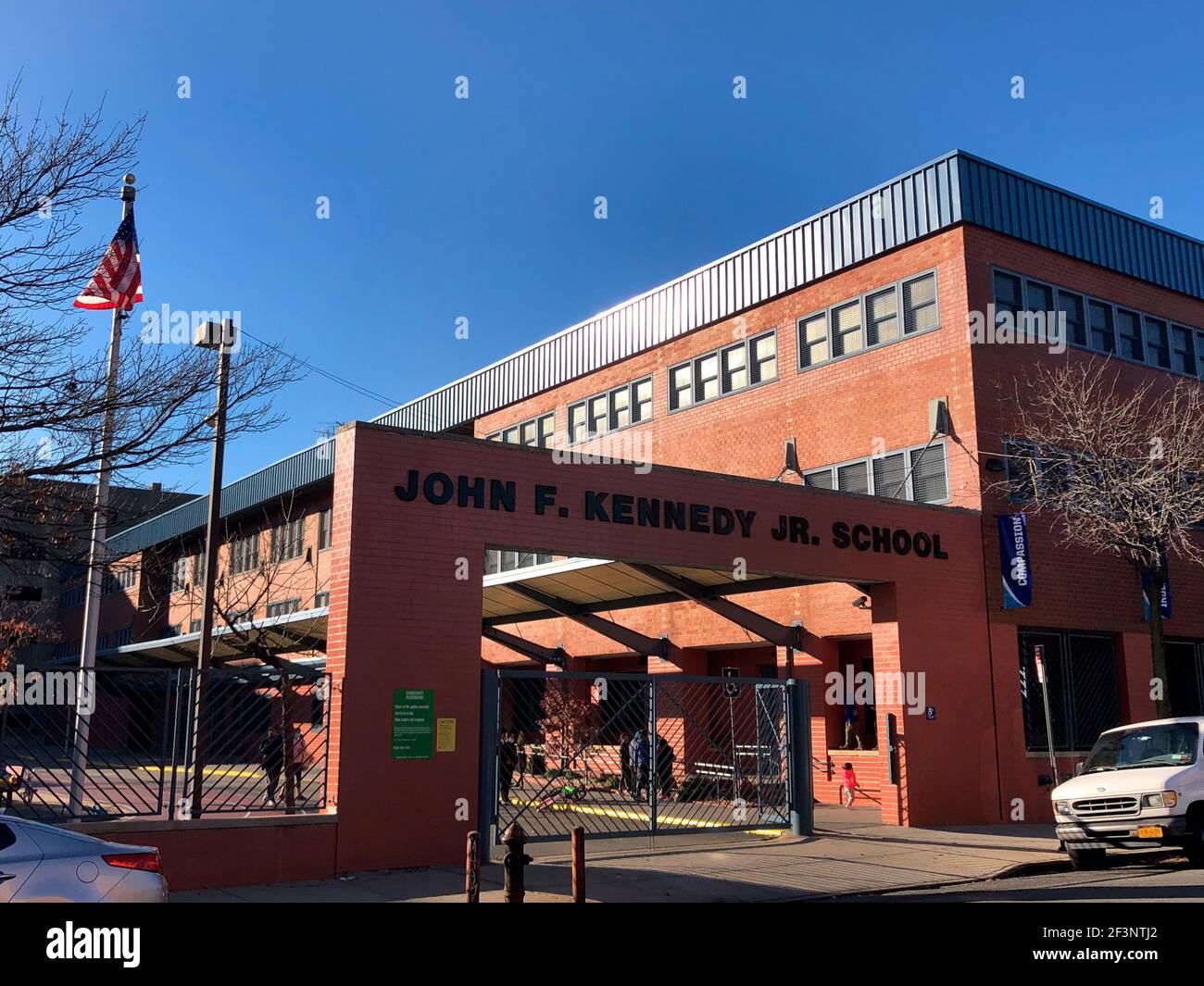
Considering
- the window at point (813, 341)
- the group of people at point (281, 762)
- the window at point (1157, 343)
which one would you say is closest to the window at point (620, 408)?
the window at point (813, 341)

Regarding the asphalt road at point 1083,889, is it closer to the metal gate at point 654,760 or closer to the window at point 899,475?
the metal gate at point 654,760

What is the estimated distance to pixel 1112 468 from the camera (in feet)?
63.6

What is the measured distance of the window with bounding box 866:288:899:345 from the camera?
21844 millimetres

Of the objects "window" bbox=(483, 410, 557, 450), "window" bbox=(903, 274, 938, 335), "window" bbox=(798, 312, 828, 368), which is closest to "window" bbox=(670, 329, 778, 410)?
"window" bbox=(798, 312, 828, 368)

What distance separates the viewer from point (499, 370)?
112ft

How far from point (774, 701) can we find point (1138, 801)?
5478 mm

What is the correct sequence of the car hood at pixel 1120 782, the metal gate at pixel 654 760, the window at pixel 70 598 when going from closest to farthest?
the car hood at pixel 1120 782
the metal gate at pixel 654 760
the window at pixel 70 598

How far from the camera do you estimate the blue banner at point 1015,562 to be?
1928cm

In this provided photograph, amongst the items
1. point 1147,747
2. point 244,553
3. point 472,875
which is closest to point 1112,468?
point 1147,747

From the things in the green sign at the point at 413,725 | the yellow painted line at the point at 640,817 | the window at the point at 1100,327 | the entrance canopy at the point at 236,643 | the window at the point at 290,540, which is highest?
the window at the point at 1100,327

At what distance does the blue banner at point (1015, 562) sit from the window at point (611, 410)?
10525 mm

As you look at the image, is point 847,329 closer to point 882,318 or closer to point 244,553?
point 882,318
